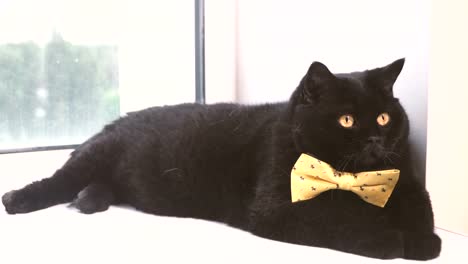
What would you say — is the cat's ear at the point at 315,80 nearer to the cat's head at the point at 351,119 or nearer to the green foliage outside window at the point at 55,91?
the cat's head at the point at 351,119

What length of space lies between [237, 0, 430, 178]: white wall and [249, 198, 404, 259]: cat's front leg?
0.89ft

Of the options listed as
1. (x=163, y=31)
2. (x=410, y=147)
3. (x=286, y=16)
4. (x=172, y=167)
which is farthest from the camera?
(x=163, y=31)

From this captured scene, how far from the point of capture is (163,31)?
1.68 m

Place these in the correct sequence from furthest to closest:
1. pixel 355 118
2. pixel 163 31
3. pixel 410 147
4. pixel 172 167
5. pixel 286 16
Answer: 1. pixel 163 31
2. pixel 286 16
3. pixel 172 167
4. pixel 410 147
5. pixel 355 118

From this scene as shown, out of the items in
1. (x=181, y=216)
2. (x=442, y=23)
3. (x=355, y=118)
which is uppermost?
(x=442, y=23)

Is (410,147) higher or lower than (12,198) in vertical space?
higher

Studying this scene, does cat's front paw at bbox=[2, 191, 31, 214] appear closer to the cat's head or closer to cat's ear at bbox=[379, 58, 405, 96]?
the cat's head

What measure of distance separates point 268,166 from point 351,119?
22 centimetres

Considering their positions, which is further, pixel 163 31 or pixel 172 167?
pixel 163 31

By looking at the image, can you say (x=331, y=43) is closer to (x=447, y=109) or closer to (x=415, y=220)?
(x=447, y=109)

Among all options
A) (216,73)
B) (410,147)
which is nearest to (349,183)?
(410,147)

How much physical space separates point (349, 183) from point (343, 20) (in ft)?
1.64

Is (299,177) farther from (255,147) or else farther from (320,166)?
(255,147)

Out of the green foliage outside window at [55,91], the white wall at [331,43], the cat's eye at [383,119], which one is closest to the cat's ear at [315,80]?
the cat's eye at [383,119]
